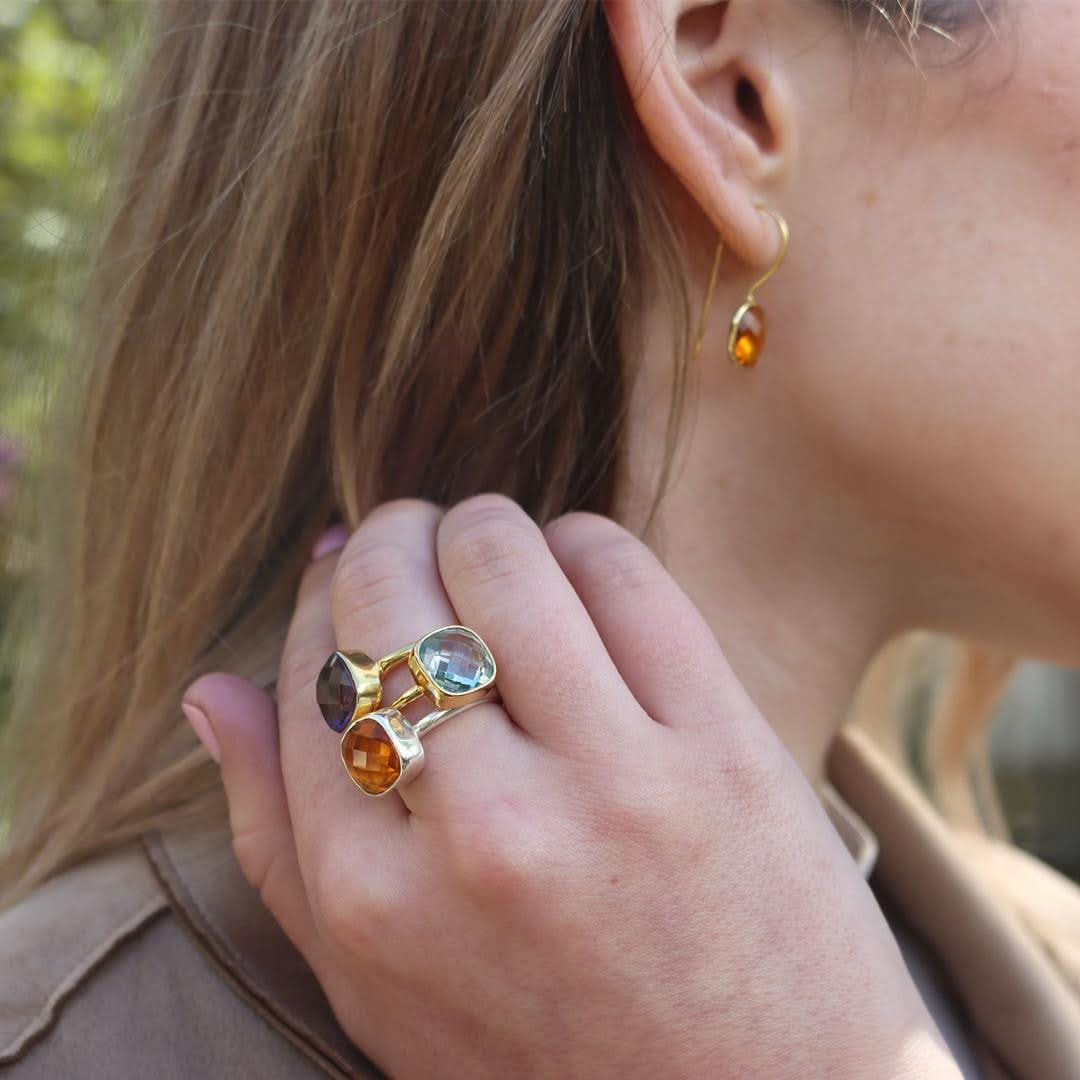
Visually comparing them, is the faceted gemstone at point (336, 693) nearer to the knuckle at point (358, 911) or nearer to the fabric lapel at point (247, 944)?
the knuckle at point (358, 911)

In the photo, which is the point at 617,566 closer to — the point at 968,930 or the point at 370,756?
the point at 370,756

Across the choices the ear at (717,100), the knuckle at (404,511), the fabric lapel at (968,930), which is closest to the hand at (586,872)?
→ the knuckle at (404,511)

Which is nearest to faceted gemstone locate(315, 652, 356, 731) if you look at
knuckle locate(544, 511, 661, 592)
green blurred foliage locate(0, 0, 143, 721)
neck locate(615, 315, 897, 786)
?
knuckle locate(544, 511, 661, 592)

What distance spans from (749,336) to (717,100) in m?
0.22

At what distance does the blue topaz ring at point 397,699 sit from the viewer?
2.73ft

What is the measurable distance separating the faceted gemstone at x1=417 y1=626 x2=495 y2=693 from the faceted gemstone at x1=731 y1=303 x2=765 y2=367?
430 millimetres

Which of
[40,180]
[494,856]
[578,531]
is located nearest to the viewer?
[494,856]

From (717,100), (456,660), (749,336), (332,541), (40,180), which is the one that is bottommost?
(40,180)

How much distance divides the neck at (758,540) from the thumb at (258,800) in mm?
428

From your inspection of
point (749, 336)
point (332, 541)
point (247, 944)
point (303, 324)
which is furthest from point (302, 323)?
point (247, 944)

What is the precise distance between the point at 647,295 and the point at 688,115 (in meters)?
0.18

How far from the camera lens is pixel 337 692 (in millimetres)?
871

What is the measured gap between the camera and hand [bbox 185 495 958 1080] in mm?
810

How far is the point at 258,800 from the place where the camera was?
38.5 inches
